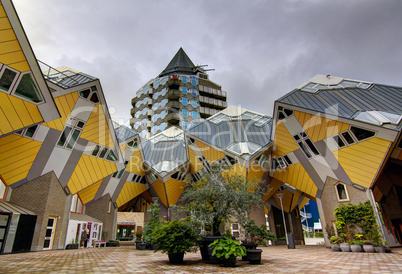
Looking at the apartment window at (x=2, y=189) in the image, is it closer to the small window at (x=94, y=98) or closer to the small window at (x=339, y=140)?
the small window at (x=94, y=98)

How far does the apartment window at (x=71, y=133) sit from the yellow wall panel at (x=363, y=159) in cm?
1966

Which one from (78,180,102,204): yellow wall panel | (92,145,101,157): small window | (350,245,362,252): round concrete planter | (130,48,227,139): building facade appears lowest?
(350,245,362,252): round concrete planter

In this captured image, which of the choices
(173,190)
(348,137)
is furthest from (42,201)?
(348,137)

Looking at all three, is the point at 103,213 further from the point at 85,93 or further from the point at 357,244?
the point at 357,244

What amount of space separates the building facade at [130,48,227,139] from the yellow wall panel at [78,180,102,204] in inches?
1184

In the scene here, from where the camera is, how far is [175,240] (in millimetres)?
9781

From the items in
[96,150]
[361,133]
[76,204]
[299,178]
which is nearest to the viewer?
[361,133]

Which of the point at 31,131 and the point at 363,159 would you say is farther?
the point at 363,159

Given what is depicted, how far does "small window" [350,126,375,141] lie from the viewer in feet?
50.8

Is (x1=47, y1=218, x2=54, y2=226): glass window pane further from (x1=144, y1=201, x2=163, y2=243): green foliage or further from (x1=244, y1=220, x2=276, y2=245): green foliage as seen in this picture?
(x1=244, y1=220, x2=276, y2=245): green foliage

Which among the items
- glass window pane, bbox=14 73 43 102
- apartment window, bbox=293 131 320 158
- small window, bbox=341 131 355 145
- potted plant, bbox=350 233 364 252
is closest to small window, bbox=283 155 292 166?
apartment window, bbox=293 131 320 158

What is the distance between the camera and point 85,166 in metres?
18.5

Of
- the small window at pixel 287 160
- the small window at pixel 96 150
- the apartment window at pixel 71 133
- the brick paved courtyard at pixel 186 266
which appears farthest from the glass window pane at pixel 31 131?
the small window at pixel 287 160

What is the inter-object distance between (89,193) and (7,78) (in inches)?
687
